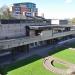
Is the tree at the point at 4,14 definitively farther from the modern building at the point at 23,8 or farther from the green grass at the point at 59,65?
the green grass at the point at 59,65

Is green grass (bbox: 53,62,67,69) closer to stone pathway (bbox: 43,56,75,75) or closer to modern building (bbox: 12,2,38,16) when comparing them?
stone pathway (bbox: 43,56,75,75)

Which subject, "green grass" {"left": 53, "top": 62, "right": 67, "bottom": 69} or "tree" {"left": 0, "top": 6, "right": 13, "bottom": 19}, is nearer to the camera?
"green grass" {"left": 53, "top": 62, "right": 67, "bottom": 69}

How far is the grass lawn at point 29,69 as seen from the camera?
22.1 metres

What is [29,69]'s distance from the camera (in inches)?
922

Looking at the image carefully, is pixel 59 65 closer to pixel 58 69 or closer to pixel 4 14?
pixel 58 69

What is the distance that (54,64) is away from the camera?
2594cm

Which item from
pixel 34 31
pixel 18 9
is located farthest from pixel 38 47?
pixel 18 9

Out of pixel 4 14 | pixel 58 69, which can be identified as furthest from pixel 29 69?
pixel 4 14

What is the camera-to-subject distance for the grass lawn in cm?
2208

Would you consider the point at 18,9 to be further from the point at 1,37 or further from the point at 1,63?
the point at 1,63

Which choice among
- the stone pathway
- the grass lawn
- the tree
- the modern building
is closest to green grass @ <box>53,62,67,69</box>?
the stone pathway

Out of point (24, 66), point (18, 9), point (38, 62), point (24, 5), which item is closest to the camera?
point (24, 66)

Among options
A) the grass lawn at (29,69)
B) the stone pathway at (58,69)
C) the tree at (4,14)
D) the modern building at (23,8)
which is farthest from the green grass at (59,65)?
the modern building at (23,8)

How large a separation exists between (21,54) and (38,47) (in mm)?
7728
